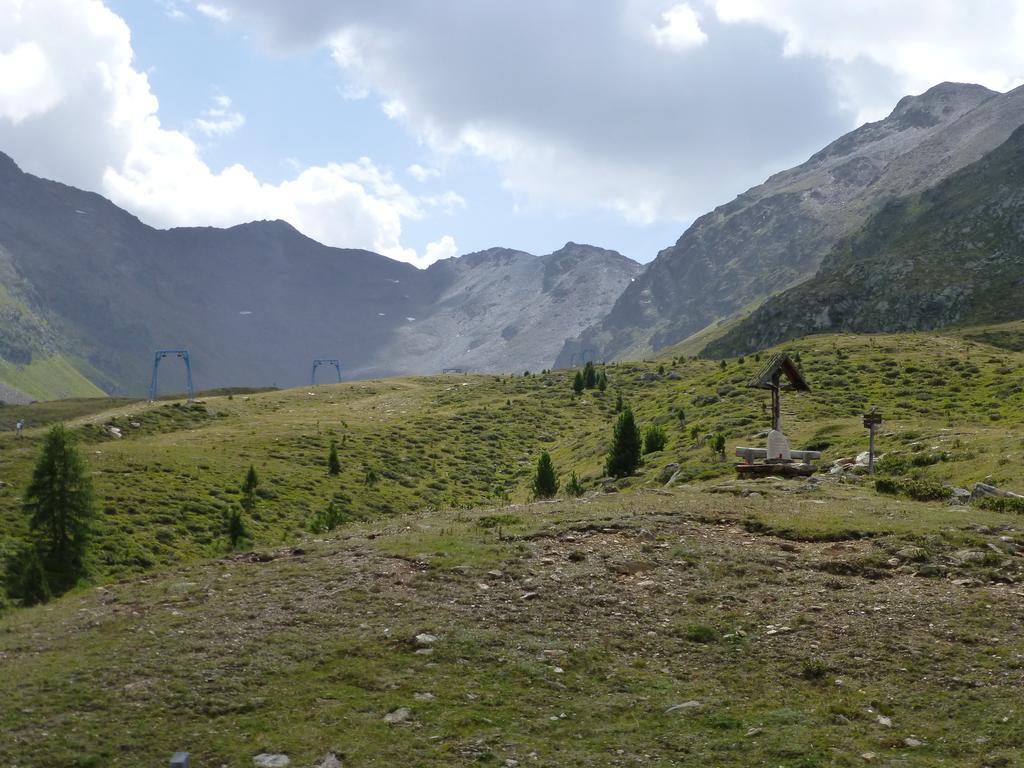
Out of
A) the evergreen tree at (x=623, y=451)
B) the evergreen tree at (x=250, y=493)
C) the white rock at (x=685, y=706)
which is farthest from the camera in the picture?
the evergreen tree at (x=250, y=493)

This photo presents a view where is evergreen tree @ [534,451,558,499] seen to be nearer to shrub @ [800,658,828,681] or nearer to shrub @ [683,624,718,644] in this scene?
shrub @ [683,624,718,644]

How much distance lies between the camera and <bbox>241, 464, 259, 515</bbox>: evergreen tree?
2040 inches

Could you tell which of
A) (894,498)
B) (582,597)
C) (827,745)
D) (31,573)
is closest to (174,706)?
(582,597)

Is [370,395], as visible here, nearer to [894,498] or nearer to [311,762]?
[894,498]

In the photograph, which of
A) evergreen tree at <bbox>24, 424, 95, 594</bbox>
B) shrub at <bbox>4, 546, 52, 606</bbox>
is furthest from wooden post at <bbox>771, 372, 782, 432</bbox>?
evergreen tree at <bbox>24, 424, 95, 594</bbox>

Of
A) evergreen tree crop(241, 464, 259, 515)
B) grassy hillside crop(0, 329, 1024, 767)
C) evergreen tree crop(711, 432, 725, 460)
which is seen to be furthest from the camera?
evergreen tree crop(241, 464, 259, 515)

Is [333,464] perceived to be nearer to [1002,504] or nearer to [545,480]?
[545,480]

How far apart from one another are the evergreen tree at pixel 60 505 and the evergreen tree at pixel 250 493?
14.7 meters

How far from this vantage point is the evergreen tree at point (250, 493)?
5181 centimetres

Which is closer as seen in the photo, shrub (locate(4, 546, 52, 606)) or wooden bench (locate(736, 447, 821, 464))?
shrub (locate(4, 546, 52, 606))

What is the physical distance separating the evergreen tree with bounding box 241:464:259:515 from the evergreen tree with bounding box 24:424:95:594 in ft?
48.3

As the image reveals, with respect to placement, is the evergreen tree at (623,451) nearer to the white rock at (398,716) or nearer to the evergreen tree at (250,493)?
the evergreen tree at (250,493)

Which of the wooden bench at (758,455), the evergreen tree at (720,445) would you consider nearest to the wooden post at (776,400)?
the wooden bench at (758,455)

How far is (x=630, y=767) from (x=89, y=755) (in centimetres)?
740
